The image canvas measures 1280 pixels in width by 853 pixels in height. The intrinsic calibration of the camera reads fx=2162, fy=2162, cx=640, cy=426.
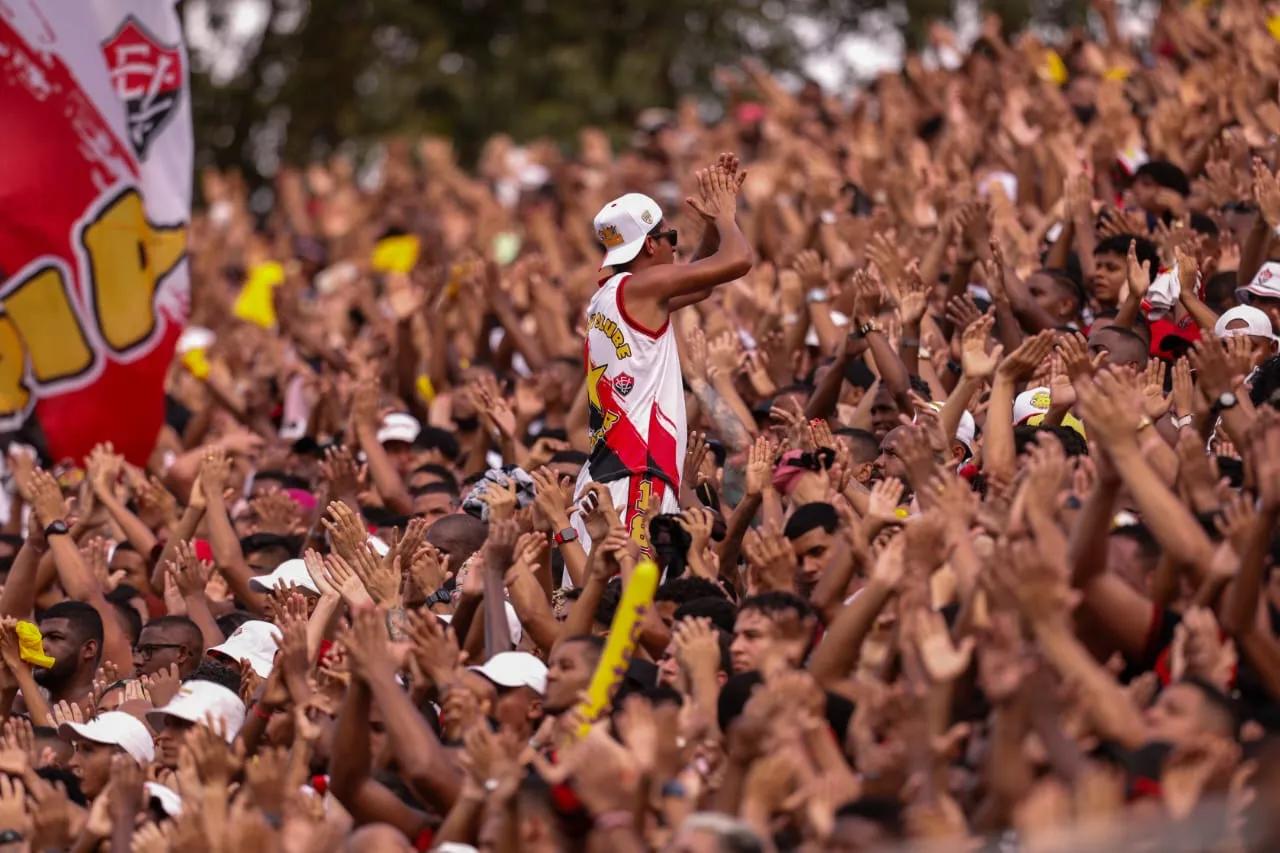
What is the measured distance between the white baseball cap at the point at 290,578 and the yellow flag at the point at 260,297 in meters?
6.08

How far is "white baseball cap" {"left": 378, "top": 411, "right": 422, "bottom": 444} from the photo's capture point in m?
10.2

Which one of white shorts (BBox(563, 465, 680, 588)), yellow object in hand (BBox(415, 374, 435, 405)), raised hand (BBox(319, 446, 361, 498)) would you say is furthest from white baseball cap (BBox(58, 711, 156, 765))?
yellow object in hand (BBox(415, 374, 435, 405))

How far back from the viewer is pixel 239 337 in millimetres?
13672

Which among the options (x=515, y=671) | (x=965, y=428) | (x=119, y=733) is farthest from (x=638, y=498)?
(x=119, y=733)

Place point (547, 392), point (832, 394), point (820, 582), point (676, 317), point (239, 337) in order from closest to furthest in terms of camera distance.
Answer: point (820, 582) → point (832, 394) → point (547, 392) → point (676, 317) → point (239, 337)

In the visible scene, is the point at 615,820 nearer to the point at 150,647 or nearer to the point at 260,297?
the point at 150,647

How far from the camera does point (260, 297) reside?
15.0 m

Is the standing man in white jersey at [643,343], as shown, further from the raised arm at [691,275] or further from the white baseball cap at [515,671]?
the white baseball cap at [515,671]

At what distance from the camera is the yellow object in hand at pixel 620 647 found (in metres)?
6.03

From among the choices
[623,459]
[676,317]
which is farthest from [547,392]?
[623,459]

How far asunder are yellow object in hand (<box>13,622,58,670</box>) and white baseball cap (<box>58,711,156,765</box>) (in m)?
0.77

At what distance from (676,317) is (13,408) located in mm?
3405

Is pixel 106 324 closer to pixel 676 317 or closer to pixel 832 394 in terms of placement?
pixel 676 317

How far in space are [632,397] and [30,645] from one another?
243cm
